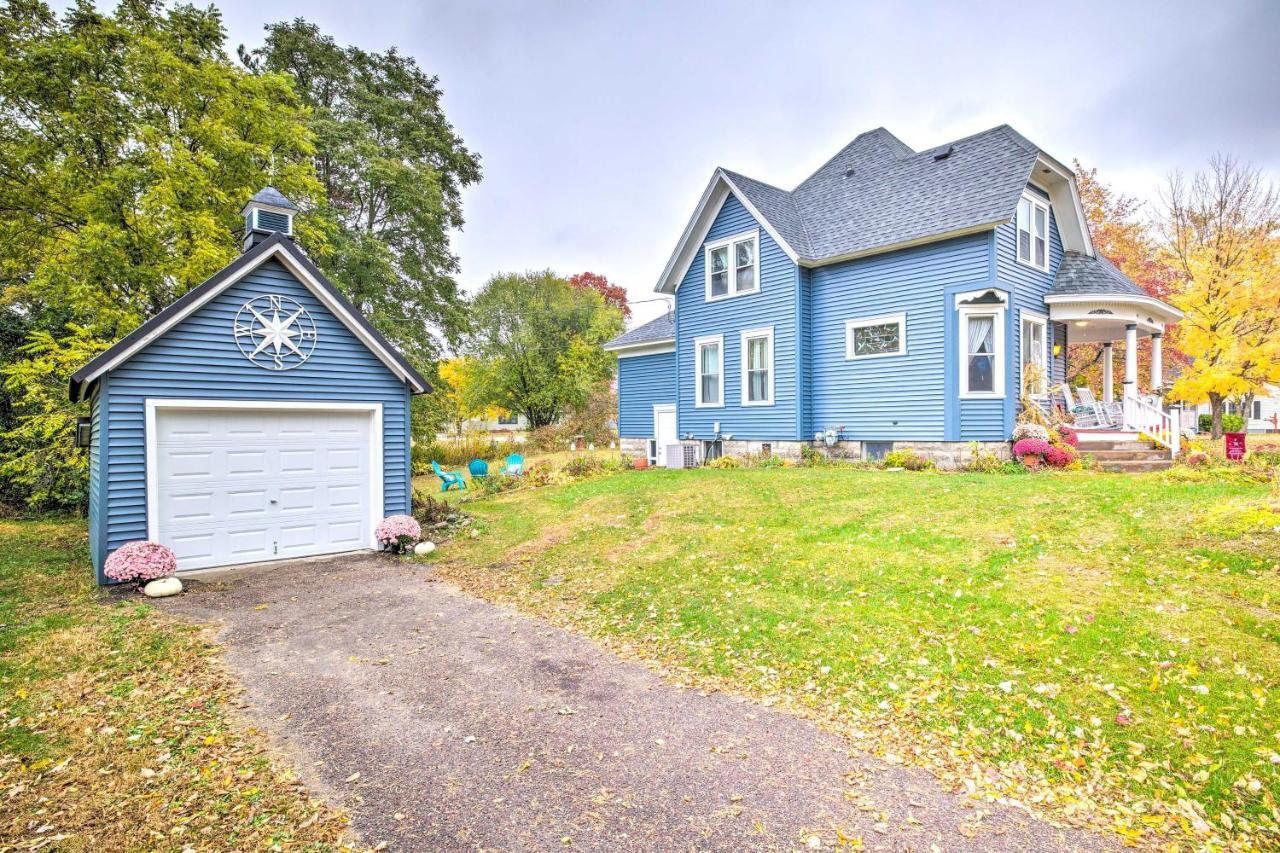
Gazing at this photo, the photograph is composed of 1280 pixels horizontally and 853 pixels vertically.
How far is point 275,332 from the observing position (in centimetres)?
980

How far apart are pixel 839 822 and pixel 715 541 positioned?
610 cm

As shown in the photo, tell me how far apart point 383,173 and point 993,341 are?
18.7 m

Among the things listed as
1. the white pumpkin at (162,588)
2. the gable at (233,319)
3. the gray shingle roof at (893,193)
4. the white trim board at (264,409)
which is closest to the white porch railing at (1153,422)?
the gray shingle roof at (893,193)

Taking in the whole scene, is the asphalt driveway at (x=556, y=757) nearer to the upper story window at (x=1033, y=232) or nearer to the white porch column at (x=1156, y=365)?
the upper story window at (x=1033, y=232)

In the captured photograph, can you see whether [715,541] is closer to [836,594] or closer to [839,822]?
[836,594]

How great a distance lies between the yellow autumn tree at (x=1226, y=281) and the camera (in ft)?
59.2

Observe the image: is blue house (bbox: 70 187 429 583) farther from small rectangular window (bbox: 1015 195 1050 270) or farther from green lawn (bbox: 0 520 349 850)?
small rectangular window (bbox: 1015 195 1050 270)

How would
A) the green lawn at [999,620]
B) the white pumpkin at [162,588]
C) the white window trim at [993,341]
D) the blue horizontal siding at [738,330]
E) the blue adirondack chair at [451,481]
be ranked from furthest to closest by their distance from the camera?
the blue adirondack chair at [451,481]
the blue horizontal siding at [738,330]
the white window trim at [993,341]
the white pumpkin at [162,588]
the green lawn at [999,620]

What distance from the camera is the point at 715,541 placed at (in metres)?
9.45

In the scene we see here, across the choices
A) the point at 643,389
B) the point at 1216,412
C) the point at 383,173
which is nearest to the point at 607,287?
the point at 643,389

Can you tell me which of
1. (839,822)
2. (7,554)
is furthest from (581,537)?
(7,554)

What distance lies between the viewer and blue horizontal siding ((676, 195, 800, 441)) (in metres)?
16.9

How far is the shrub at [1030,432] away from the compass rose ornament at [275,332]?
14648mm

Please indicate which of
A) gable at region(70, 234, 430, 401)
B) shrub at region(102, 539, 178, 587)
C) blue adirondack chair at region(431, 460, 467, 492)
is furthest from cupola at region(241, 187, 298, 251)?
blue adirondack chair at region(431, 460, 467, 492)
